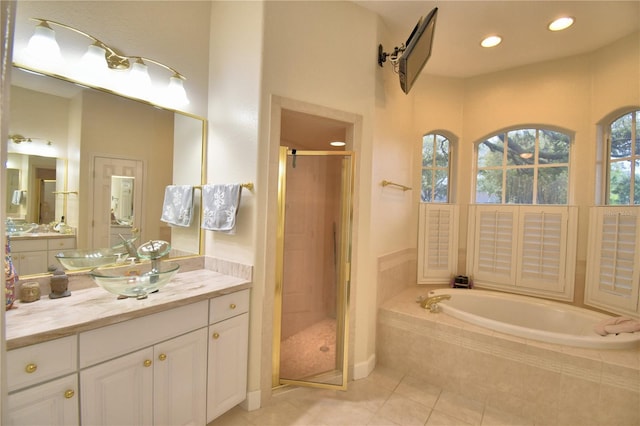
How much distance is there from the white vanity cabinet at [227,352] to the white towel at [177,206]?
0.69 metres

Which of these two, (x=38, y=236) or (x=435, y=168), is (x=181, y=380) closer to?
(x=38, y=236)

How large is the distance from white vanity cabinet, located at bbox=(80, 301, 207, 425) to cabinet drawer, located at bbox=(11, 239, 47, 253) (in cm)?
70

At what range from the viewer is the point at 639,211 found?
225 cm

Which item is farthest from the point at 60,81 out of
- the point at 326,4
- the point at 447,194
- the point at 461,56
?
the point at 447,194

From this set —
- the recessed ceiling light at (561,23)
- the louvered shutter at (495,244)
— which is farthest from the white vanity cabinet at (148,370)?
the recessed ceiling light at (561,23)

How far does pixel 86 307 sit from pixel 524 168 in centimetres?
391

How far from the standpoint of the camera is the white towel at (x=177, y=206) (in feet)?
6.70

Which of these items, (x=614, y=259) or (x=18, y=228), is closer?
(x=18, y=228)

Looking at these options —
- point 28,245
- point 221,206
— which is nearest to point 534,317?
point 221,206

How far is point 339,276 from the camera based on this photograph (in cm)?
232

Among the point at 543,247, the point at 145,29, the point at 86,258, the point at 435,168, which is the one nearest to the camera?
the point at 86,258

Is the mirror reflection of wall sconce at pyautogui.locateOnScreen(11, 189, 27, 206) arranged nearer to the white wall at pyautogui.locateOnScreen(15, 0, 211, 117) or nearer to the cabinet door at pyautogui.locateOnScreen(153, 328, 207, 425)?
the white wall at pyautogui.locateOnScreen(15, 0, 211, 117)

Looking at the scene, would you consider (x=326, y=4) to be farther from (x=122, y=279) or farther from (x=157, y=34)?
(x=122, y=279)

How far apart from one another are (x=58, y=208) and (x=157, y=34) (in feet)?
4.22
